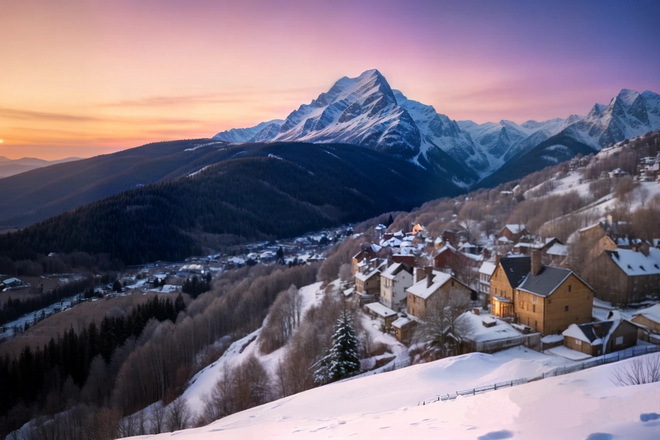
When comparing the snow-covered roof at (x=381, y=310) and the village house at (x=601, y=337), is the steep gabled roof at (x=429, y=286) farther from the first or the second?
the village house at (x=601, y=337)

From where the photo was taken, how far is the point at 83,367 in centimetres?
5091

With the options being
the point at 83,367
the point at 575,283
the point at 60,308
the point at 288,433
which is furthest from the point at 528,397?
the point at 60,308

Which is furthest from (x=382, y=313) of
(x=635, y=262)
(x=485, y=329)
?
(x=635, y=262)

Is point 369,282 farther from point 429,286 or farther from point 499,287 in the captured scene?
point 499,287

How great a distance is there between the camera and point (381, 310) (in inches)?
1842

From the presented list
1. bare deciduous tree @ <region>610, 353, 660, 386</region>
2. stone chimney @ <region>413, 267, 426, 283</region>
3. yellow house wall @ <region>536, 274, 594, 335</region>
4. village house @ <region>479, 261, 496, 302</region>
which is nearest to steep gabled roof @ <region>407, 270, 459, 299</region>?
stone chimney @ <region>413, 267, 426, 283</region>

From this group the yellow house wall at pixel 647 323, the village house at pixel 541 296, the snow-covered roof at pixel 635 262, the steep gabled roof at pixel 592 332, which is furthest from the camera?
the snow-covered roof at pixel 635 262

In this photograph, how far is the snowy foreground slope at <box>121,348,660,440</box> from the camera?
9.17 meters

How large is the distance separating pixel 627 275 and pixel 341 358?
104 ft

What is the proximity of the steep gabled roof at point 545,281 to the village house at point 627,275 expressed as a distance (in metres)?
11.0

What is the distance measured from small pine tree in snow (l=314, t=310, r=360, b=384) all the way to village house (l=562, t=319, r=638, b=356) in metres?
17.5

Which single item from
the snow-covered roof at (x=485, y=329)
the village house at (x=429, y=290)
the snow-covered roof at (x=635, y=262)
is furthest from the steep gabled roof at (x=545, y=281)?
the snow-covered roof at (x=635, y=262)

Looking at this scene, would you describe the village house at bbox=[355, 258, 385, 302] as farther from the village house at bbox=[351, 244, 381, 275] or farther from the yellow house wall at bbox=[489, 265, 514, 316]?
the yellow house wall at bbox=[489, 265, 514, 316]

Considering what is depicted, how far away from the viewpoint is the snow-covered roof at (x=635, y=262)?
43812mm
